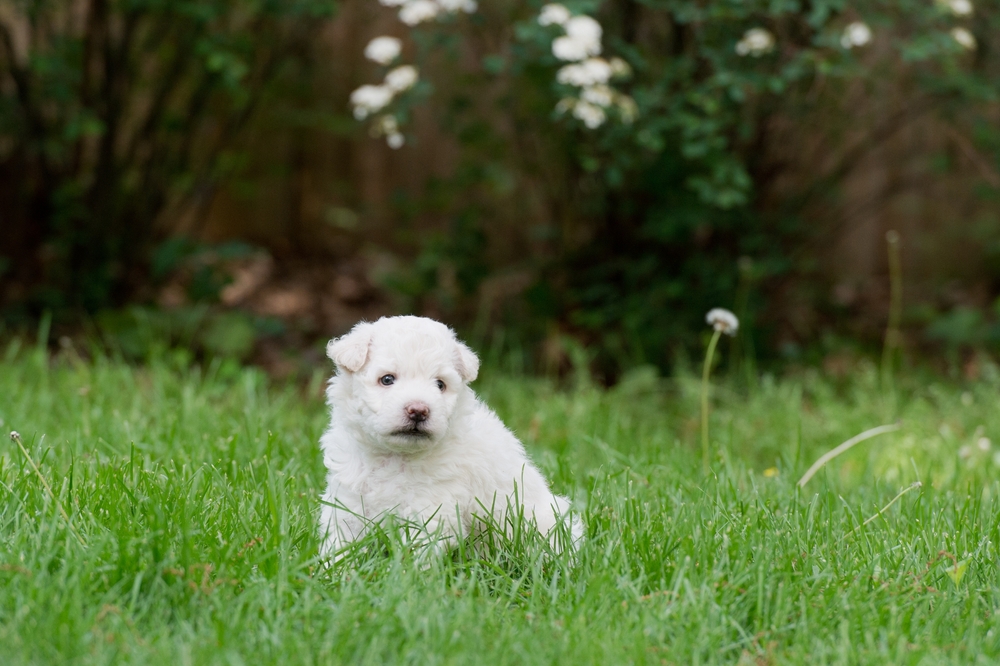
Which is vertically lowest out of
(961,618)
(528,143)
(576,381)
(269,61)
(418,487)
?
(576,381)

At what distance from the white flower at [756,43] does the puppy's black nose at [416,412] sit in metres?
2.95

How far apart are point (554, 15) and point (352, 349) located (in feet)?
7.99

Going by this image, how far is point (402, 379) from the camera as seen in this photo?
247 centimetres

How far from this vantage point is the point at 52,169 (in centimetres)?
639

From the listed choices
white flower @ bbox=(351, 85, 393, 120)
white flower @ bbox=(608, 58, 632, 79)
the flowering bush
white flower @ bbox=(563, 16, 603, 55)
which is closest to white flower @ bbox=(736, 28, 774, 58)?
the flowering bush

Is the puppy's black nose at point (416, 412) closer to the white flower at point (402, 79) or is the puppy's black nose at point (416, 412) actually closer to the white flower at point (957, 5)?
the white flower at point (402, 79)

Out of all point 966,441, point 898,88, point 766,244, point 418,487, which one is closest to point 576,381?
point 766,244

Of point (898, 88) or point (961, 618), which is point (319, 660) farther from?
point (898, 88)

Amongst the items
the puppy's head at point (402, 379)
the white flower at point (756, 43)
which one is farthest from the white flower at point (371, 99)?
the puppy's head at point (402, 379)

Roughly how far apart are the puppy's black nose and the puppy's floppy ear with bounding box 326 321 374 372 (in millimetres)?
197

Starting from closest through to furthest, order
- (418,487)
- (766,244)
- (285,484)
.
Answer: (418,487)
(285,484)
(766,244)

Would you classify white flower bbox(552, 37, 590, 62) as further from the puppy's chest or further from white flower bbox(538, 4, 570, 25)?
the puppy's chest

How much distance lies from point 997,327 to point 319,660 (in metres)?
5.57

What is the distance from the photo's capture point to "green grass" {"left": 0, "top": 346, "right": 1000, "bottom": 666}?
205cm
